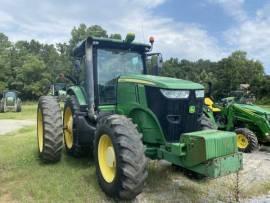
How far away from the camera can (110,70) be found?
20.4 ft

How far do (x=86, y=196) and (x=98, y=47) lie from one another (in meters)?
2.71

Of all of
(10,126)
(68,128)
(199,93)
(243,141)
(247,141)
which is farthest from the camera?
(10,126)

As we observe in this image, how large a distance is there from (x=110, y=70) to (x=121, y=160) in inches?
92.6

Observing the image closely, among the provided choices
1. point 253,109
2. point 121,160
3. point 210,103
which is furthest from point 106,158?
point 210,103

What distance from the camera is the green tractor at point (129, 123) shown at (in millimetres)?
4297

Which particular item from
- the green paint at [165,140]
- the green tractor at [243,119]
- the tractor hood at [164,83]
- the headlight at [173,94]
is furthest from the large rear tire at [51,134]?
the green tractor at [243,119]

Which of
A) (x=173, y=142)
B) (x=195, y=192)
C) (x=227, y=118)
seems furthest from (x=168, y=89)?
(x=227, y=118)

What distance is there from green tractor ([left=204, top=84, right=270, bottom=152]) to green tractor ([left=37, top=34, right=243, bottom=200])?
3.21 m

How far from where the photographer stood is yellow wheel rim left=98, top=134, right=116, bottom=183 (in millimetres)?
4734

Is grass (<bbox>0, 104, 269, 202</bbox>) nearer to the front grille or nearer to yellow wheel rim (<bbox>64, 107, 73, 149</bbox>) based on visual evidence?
yellow wheel rim (<bbox>64, 107, 73, 149</bbox>)

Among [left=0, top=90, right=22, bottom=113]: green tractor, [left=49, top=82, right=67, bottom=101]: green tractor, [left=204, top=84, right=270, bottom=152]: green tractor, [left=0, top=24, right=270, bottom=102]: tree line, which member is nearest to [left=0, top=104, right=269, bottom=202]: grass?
[left=49, top=82, right=67, bottom=101]: green tractor

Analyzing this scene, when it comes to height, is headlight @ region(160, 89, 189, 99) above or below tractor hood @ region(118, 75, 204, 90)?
below

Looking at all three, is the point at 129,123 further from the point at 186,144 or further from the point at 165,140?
the point at 186,144

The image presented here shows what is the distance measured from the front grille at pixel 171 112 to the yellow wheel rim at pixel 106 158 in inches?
32.3
